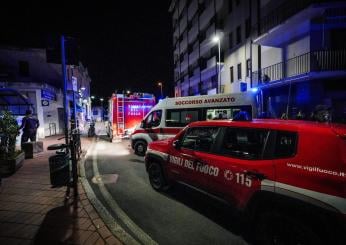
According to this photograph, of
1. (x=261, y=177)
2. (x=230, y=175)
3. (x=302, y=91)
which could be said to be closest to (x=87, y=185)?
(x=230, y=175)

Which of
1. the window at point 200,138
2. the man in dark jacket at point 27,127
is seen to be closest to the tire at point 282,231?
the window at point 200,138

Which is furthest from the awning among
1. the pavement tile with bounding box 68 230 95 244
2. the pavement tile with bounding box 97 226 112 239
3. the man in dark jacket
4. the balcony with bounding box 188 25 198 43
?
the balcony with bounding box 188 25 198 43

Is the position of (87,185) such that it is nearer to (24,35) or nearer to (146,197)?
(146,197)

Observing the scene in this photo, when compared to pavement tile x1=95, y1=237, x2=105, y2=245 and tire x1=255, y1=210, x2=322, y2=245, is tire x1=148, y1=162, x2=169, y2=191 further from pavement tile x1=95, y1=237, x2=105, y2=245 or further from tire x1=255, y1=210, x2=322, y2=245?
tire x1=255, y1=210, x2=322, y2=245

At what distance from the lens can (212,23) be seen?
29.2m

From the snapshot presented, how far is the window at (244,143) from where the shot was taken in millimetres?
3562

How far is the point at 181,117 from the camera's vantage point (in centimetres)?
1045

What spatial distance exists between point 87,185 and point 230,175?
416cm

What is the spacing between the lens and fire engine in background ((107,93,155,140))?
1518 cm

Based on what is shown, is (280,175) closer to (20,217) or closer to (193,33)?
(20,217)

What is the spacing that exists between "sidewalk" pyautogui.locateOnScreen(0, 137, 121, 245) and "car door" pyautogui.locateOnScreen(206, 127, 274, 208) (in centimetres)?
185

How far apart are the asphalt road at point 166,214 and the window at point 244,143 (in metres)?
0.88

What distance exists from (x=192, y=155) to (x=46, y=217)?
2.87m

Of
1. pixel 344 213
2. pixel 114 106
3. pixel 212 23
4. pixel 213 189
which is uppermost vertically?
pixel 212 23
